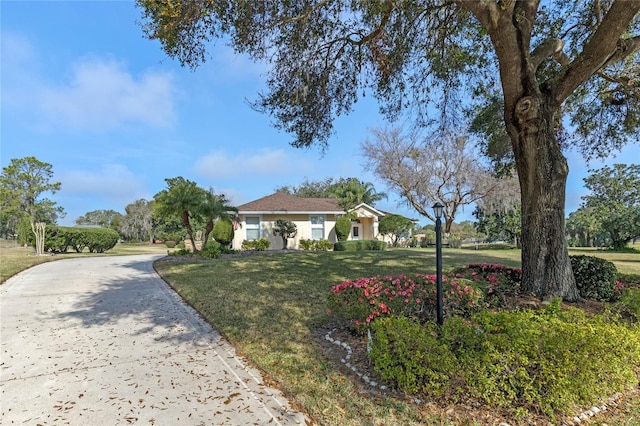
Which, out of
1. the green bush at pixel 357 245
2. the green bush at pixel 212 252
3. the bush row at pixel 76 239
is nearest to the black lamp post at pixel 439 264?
the green bush at pixel 212 252

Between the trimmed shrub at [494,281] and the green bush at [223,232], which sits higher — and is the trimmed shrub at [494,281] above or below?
below

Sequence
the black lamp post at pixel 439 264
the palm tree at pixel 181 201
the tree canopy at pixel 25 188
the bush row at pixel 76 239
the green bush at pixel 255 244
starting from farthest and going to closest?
1. the tree canopy at pixel 25 188
2. the green bush at pixel 255 244
3. the bush row at pixel 76 239
4. the palm tree at pixel 181 201
5. the black lamp post at pixel 439 264

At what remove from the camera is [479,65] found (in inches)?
337

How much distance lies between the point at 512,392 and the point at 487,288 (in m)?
2.81

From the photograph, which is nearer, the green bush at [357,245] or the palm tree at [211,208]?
the palm tree at [211,208]

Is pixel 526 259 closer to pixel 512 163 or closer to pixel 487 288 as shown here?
pixel 487 288

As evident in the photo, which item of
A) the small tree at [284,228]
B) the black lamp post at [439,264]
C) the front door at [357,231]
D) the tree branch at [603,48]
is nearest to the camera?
the black lamp post at [439,264]

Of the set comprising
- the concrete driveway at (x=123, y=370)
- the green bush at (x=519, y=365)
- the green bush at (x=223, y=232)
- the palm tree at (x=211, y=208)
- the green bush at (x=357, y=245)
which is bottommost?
the concrete driveway at (x=123, y=370)

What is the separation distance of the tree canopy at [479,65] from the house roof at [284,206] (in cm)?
1246

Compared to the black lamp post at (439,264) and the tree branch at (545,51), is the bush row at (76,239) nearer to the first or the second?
the black lamp post at (439,264)

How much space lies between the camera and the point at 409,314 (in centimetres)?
438

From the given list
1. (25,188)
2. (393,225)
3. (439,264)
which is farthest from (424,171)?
(25,188)

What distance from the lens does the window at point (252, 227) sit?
2034cm

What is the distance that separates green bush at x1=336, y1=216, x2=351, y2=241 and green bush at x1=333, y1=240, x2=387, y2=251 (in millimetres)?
1729
